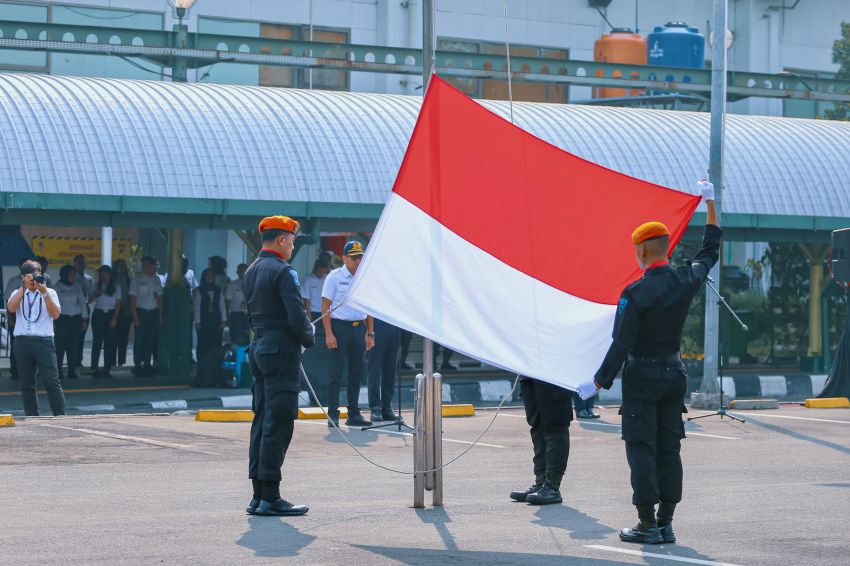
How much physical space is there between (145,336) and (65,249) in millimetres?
7171

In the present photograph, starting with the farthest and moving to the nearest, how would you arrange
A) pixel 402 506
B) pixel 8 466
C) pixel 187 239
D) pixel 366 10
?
pixel 366 10, pixel 187 239, pixel 8 466, pixel 402 506

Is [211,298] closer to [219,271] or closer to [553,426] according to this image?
[219,271]

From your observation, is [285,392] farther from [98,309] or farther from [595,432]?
[98,309]

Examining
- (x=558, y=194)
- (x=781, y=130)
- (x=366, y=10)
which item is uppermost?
(x=366, y=10)

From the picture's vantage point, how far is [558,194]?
32.1ft

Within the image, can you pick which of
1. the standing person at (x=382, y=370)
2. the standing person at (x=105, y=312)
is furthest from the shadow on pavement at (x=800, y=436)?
the standing person at (x=105, y=312)

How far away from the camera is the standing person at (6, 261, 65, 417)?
16188 millimetres

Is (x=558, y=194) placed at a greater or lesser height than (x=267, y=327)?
greater

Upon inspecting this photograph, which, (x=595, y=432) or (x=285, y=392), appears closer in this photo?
(x=285, y=392)

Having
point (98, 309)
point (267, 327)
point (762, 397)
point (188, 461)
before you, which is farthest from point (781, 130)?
point (267, 327)

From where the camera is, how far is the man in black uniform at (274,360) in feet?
31.2

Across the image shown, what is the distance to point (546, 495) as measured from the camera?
Result: 10250mm

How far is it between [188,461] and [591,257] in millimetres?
4599

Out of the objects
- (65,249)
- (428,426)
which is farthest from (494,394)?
(428,426)
